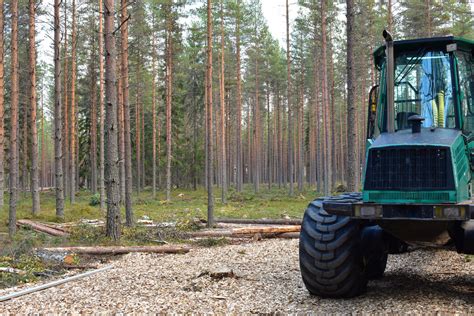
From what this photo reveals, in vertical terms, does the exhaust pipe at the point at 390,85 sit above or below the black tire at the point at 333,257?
above

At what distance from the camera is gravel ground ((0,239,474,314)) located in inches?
236

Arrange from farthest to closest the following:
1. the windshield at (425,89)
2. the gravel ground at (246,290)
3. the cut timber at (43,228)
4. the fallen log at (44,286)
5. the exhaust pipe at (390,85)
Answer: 1. the cut timber at (43,228)
2. the fallen log at (44,286)
3. the windshield at (425,89)
4. the exhaust pipe at (390,85)
5. the gravel ground at (246,290)

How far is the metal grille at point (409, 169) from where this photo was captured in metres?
5.49

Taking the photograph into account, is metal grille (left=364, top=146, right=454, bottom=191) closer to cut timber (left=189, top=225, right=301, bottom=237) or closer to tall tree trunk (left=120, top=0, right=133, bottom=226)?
cut timber (left=189, top=225, right=301, bottom=237)

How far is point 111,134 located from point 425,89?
26.5ft

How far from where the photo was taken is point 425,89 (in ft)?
21.2

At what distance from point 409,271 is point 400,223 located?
332 cm

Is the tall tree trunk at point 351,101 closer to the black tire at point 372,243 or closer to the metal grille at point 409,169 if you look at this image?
the black tire at point 372,243

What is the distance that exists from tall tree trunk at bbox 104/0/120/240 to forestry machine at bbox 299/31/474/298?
6932mm

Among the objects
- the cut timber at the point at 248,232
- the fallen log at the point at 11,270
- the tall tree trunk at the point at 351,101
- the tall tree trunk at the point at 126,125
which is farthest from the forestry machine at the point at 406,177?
the tall tree trunk at the point at 126,125

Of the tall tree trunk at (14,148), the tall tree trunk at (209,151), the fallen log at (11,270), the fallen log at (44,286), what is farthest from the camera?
the tall tree trunk at (209,151)

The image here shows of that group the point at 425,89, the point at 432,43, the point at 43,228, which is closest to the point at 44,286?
the point at 425,89

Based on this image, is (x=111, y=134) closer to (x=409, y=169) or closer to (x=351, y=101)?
(x=351, y=101)

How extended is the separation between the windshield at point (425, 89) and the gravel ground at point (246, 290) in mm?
2332
